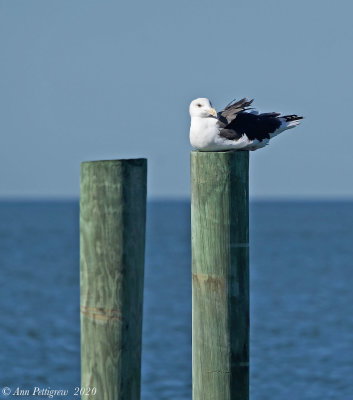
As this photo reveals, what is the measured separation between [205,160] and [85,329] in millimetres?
1220

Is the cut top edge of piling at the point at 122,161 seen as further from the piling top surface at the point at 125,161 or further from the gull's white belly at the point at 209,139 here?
the gull's white belly at the point at 209,139

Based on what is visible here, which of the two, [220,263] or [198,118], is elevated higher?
[198,118]

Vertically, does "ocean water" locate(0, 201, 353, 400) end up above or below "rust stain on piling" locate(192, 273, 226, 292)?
below

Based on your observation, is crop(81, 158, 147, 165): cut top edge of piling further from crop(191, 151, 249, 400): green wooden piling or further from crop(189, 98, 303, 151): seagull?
crop(189, 98, 303, 151): seagull

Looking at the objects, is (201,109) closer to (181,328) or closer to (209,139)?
(209,139)

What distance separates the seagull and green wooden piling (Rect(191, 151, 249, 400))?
6.53 feet

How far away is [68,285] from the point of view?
44.2 m

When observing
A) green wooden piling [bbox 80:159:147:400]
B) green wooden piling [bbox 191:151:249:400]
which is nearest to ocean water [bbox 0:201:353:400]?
green wooden piling [bbox 80:159:147:400]

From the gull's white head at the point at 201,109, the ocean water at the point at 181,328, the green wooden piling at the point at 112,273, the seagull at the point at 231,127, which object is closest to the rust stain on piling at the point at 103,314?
the green wooden piling at the point at 112,273

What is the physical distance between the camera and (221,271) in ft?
20.0

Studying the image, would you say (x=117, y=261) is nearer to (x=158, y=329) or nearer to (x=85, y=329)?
(x=85, y=329)

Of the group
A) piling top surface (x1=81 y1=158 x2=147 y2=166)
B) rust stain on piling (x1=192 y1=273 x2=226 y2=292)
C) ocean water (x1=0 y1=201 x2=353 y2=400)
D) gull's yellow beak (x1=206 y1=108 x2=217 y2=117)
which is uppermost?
gull's yellow beak (x1=206 y1=108 x2=217 y2=117)

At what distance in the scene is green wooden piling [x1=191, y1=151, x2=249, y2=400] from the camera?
6.10 metres

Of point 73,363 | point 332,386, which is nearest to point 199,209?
point 332,386
